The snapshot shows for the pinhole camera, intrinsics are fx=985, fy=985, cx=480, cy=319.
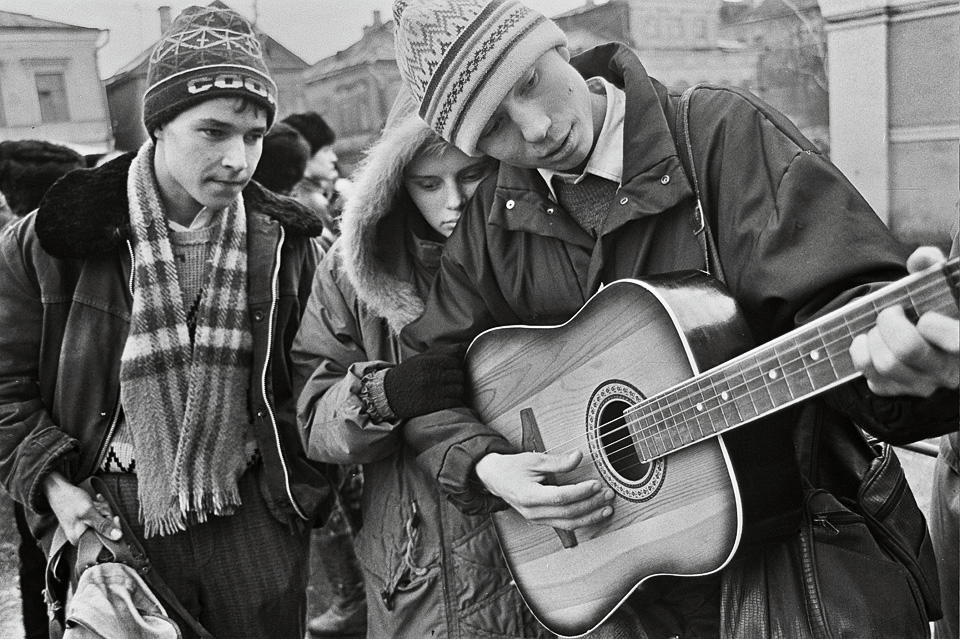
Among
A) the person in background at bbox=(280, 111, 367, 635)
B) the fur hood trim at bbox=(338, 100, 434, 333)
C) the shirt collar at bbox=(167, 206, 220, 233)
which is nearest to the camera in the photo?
the fur hood trim at bbox=(338, 100, 434, 333)

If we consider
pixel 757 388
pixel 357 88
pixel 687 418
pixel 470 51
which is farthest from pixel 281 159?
pixel 757 388

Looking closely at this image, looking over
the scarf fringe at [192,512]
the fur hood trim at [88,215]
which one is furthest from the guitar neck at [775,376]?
the fur hood trim at [88,215]

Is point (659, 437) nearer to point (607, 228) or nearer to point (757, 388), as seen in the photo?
point (757, 388)

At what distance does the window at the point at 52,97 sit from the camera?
3.06m

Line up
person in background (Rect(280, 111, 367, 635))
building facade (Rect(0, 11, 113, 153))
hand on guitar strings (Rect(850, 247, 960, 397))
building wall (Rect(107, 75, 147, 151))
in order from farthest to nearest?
building wall (Rect(107, 75, 147, 151))
building facade (Rect(0, 11, 113, 153))
person in background (Rect(280, 111, 367, 635))
hand on guitar strings (Rect(850, 247, 960, 397))

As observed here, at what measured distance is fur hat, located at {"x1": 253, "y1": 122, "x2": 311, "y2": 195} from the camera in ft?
11.3

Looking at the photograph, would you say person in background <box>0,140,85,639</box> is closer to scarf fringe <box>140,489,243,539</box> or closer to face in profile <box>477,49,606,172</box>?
scarf fringe <box>140,489,243,539</box>

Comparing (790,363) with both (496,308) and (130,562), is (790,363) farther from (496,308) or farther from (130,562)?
(130,562)

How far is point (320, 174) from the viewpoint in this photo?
4.11 m

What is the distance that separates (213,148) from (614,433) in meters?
1.14

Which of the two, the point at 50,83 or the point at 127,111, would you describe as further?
the point at 127,111

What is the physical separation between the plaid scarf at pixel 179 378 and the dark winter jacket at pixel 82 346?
0.04 m

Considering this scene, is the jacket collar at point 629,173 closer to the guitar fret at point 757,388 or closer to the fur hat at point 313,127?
the guitar fret at point 757,388

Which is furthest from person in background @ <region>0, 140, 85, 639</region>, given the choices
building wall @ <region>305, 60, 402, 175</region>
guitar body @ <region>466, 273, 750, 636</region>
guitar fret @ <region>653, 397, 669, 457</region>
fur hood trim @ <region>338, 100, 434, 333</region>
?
guitar fret @ <region>653, 397, 669, 457</region>
